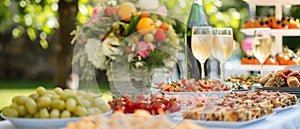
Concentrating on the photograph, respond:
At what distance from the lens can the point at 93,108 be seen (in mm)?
1463

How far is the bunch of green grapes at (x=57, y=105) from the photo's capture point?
57.5 inches

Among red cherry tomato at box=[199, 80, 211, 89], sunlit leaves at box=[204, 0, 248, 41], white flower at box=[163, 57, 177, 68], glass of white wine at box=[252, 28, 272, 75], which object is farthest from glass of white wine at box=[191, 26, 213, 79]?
sunlit leaves at box=[204, 0, 248, 41]

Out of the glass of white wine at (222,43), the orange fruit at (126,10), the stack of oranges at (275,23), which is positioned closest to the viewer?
the orange fruit at (126,10)

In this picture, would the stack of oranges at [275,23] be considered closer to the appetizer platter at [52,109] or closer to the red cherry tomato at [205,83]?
the red cherry tomato at [205,83]

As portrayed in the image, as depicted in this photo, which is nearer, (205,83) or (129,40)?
(129,40)

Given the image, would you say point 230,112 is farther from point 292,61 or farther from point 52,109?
point 292,61

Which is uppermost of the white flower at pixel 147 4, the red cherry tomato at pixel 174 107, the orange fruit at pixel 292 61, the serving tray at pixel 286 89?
the white flower at pixel 147 4

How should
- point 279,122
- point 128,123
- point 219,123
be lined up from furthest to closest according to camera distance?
1. point 279,122
2. point 219,123
3. point 128,123

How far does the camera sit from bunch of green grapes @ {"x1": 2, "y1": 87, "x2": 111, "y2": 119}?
1461 millimetres

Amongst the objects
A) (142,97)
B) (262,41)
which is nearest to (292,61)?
(262,41)

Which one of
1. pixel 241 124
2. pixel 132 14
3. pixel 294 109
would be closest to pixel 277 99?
pixel 294 109

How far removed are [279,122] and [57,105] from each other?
0.55 metres

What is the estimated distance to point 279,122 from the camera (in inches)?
62.0

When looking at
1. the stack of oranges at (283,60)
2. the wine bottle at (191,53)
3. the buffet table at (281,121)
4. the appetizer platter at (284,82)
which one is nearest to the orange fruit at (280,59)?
the stack of oranges at (283,60)
